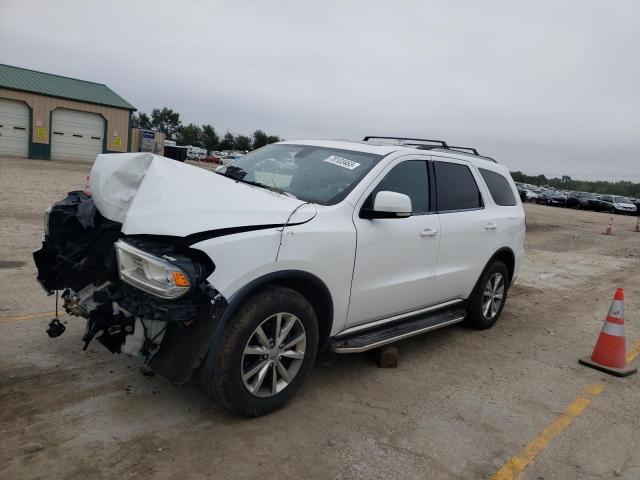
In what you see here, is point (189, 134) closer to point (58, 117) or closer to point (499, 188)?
point (58, 117)

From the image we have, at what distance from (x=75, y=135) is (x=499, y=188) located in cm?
3439

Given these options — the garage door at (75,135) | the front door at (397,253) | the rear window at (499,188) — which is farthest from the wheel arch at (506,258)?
the garage door at (75,135)

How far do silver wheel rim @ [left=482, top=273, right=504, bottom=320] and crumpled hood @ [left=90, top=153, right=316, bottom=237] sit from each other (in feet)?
9.95

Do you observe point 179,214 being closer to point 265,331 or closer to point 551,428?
point 265,331

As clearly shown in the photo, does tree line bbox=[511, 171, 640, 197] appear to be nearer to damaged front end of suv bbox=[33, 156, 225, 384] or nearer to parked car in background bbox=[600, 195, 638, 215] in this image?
parked car in background bbox=[600, 195, 638, 215]

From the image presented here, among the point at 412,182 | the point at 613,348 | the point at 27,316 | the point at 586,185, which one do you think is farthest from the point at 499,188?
the point at 586,185

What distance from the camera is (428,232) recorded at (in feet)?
15.4

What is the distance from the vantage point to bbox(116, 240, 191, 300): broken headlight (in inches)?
120

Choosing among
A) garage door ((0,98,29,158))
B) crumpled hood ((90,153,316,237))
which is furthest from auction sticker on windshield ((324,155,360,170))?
garage door ((0,98,29,158))

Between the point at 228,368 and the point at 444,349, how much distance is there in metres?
2.83

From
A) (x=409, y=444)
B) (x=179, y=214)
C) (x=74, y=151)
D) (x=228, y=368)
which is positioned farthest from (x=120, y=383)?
(x=74, y=151)

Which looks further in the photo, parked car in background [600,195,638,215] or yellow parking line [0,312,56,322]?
parked car in background [600,195,638,215]

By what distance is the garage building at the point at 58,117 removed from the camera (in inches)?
1265

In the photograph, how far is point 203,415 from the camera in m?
3.60
